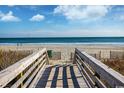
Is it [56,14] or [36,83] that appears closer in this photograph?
[36,83]

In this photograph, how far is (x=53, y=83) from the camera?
259 inches

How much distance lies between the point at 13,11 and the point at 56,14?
10.2 m
